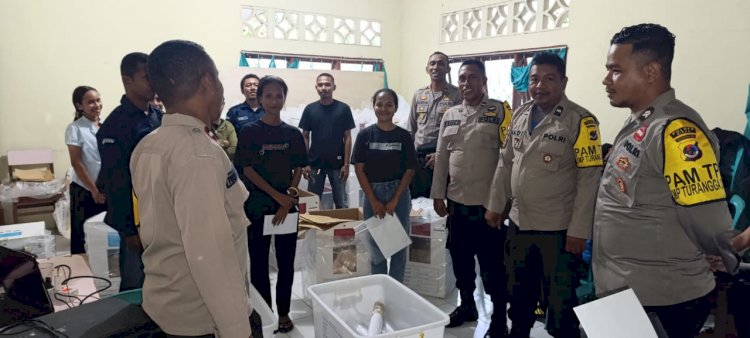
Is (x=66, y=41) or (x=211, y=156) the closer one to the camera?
(x=211, y=156)

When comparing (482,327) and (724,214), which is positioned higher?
(724,214)

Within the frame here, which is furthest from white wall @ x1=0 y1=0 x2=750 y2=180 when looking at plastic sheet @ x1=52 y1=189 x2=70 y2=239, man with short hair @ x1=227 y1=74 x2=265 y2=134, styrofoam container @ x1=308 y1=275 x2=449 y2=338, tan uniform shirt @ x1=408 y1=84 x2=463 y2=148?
styrofoam container @ x1=308 y1=275 x2=449 y2=338

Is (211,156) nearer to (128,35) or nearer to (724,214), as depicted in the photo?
(724,214)

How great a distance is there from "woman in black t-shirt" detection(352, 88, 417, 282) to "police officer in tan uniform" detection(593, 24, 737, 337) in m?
1.33

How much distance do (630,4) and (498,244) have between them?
8.39ft

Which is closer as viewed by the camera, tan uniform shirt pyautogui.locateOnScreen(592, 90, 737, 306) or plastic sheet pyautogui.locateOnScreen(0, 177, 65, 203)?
tan uniform shirt pyautogui.locateOnScreen(592, 90, 737, 306)

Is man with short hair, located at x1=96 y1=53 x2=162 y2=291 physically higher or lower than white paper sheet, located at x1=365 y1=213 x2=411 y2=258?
higher

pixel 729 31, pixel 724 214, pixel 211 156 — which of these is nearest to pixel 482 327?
pixel 724 214

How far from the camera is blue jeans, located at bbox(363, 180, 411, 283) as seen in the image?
262cm

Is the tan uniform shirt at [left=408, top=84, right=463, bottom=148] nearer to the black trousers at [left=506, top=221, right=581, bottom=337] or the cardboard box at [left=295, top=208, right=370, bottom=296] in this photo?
the cardboard box at [left=295, top=208, right=370, bottom=296]

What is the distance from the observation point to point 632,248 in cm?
134

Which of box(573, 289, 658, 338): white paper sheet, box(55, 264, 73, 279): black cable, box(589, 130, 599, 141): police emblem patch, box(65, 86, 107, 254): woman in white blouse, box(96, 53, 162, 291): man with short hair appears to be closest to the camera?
box(573, 289, 658, 338): white paper sheet

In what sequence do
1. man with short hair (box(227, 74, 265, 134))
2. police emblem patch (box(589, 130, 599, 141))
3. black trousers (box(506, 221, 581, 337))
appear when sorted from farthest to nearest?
man with short hair (box(227, 74, 265, 134))
black trousers (box(506, 221, 581, 337))
police emblem patch (box(589, 130, 599, 141))

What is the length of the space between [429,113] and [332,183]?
106 centimetres
